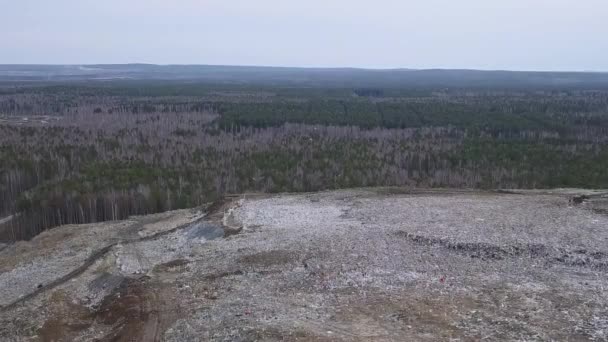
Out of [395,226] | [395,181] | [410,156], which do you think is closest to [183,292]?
[395,226]

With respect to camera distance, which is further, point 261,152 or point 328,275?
point 261,152

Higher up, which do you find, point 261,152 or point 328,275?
point 328,275

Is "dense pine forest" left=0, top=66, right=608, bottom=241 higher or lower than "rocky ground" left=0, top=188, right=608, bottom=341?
lower

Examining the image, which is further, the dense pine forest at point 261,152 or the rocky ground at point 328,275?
the dense pine forest at point 261,152

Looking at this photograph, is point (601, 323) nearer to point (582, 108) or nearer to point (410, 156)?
point (410, 156)

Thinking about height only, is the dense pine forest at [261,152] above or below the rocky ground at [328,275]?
below
